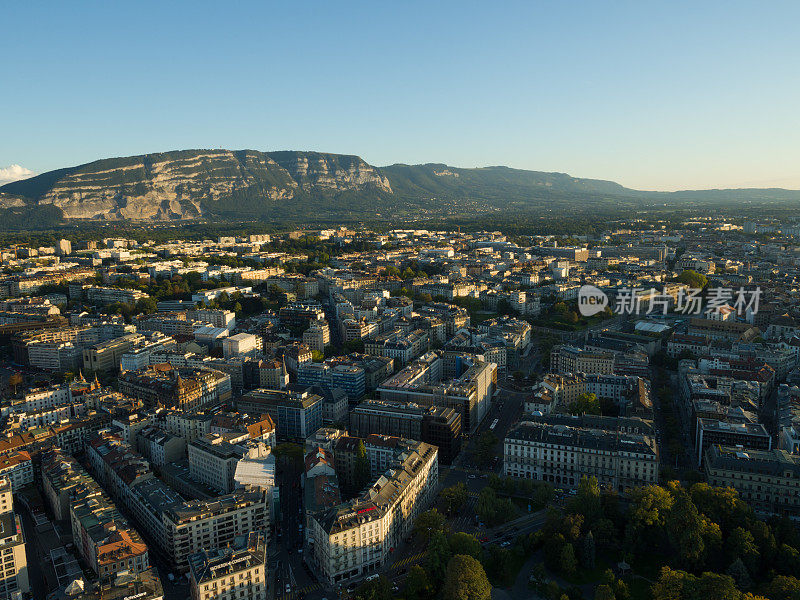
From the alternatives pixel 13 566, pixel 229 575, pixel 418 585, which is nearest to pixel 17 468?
pixel 13 566

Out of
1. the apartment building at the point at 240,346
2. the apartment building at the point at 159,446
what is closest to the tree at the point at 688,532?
the apartment building at the point at 159,446

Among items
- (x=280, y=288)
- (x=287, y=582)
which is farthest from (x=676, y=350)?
(x=280, y=288)

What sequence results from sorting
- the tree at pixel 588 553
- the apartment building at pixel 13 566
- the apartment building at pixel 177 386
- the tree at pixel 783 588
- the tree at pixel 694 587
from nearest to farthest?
the tree at pixel 694 587 < the tree at pixel 783 588 < the apartment building at pixel 13 566 < the tree at pixel 588 553 < the apartment building at pixel 177 386

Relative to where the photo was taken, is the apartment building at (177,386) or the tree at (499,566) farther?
the apartment building at (177,386)

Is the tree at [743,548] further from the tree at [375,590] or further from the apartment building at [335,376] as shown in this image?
the apartment building at [335,376]

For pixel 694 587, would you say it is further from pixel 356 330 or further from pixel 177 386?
pixel 356 330

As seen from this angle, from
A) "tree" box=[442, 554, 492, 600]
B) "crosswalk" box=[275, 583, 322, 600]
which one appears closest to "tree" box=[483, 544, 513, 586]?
"tree" box=[442, 554, 492, 600]

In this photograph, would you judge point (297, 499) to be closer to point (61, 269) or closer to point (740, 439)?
point (740, 439)
